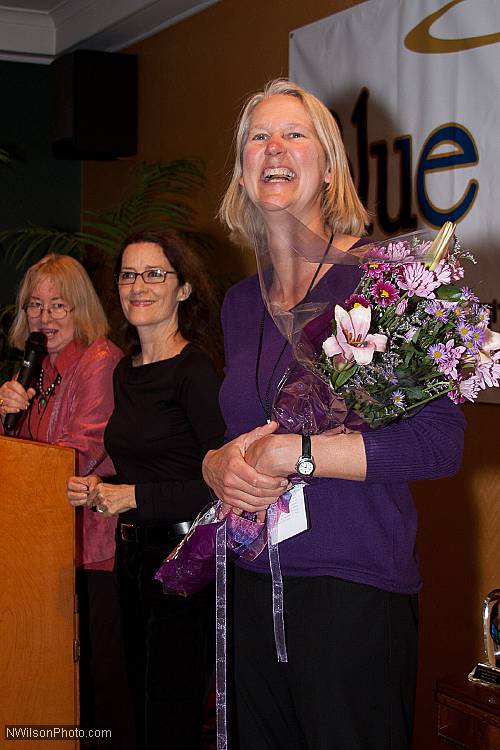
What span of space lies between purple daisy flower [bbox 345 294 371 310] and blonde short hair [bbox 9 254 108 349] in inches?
78.9

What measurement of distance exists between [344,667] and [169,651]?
3.21 ft

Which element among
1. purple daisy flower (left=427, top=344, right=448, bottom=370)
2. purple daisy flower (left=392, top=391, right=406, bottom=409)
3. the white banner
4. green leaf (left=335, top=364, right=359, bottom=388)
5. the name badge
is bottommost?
the name badge

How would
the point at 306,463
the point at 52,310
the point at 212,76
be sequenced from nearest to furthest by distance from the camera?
the point at 306,463 → the point at 52,310 → the point at 212,76

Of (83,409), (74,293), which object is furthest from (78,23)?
(83,409)

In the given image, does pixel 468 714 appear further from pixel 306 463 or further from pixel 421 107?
pixel 421 107

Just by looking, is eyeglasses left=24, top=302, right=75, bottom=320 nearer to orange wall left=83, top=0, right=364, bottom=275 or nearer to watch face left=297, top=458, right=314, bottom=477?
orange wall left=83, top=0, right=364, bottom=275

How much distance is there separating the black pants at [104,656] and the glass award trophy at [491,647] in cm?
123

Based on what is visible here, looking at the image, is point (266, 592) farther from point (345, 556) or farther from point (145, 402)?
Answer: point (145, 402)

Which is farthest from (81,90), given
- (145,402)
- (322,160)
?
(322,160)

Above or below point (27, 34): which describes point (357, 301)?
below

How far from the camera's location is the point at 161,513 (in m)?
2.43

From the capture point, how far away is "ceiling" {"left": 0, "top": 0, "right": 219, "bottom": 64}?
16.3 feet

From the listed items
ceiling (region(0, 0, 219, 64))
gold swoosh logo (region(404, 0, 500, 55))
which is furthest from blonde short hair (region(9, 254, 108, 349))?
ceiling (region(0, 0, 219, 64))

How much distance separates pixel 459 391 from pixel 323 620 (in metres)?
0.44
